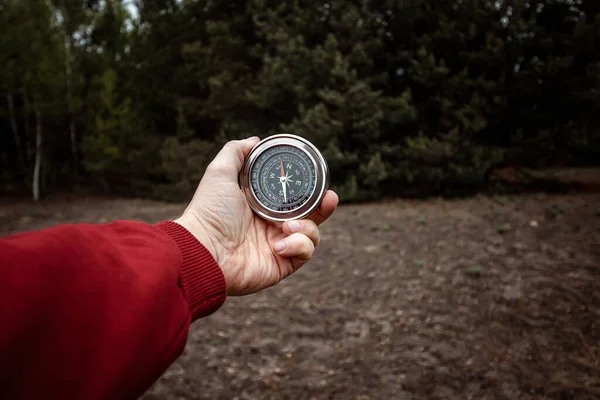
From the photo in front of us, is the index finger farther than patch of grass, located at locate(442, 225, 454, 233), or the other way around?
patch of grass, located at locate(442, 225, 454, 233)

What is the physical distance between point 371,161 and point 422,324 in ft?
22.3

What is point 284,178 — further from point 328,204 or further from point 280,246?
point 280,246

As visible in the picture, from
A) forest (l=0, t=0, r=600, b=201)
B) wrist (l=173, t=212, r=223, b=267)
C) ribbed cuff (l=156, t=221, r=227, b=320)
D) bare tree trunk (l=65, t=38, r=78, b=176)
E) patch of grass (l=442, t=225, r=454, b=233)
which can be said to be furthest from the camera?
bare tree trunk (l=65, t=38, r=78, b=176)

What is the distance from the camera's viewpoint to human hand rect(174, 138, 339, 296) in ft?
6.58

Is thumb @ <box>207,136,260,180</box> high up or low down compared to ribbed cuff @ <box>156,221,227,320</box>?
up

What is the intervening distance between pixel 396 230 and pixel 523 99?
6.11m

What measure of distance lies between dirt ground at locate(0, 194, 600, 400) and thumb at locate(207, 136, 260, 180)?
2.05 meters

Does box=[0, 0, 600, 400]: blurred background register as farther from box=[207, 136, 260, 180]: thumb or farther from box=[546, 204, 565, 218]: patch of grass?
box=[207, 136, 260, 180]: thumb

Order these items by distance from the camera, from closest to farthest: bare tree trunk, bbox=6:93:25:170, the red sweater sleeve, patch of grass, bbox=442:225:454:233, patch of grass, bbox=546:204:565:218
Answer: the red sweater sleeve < patch of grass, bbox=442:225:454:233 < patch of grass, bbox=546:204:565:218 < bare tree trunk, bbox=6:93:25:170

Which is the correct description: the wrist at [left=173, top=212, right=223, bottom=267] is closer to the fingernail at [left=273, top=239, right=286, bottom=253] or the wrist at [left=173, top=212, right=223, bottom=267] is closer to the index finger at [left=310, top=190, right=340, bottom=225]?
the fingernail at [left=273, top=239, right=286, bottom=253]

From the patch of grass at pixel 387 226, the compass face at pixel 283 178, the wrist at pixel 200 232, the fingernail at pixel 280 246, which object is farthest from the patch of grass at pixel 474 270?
the wrist at pixel 200 232

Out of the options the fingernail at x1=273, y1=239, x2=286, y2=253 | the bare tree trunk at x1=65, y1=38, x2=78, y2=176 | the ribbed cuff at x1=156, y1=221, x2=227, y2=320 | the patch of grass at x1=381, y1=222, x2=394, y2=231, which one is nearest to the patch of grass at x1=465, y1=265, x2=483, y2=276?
the patch of grass at x1=381, y1=222, x2=394, y2=231


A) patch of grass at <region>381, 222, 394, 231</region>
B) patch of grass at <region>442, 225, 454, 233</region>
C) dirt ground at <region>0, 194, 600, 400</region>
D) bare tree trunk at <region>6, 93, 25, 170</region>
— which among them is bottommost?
patch of grass at <region>381, 222, 394, 231</region>

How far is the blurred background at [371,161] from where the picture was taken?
3.73 metres
